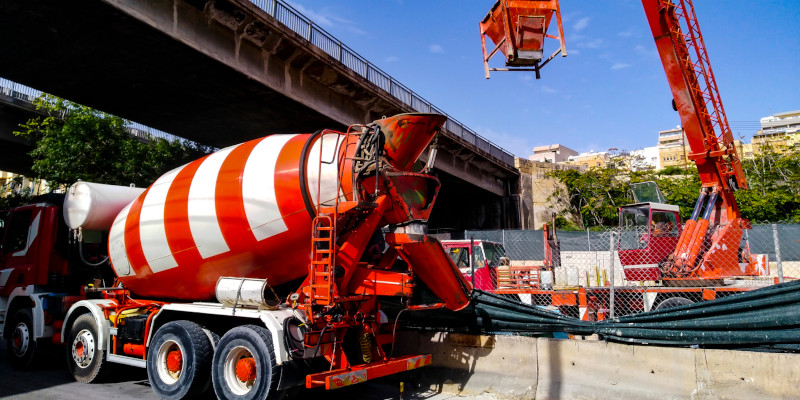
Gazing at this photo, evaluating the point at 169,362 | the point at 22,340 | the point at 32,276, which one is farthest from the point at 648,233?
the point at 22,340

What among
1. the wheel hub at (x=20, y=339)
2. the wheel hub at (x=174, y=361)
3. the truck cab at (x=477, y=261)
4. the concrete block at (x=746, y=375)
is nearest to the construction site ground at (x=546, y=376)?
the concrete block at (x=746, y=375)

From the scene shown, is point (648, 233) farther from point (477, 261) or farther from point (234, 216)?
point (234, 216)

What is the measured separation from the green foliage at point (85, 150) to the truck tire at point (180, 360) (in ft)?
44.8

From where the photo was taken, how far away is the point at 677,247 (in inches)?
452

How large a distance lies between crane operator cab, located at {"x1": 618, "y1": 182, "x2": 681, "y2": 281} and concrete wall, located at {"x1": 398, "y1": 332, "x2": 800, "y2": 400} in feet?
16.8

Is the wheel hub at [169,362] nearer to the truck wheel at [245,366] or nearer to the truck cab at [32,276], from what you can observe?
the truck wheel at [245,366]

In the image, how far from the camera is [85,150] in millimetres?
18703

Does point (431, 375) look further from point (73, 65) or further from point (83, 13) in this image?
point (73, 65)

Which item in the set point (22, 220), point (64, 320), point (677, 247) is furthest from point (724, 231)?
point (22, 220)

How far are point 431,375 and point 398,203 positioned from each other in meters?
2.92

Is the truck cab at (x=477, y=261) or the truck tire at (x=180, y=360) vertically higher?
the truck cab at (x=477, y=261)

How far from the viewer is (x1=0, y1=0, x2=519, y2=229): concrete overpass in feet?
40.0

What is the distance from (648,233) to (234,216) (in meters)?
8.78

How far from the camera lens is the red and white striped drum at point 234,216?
625 centimetres
